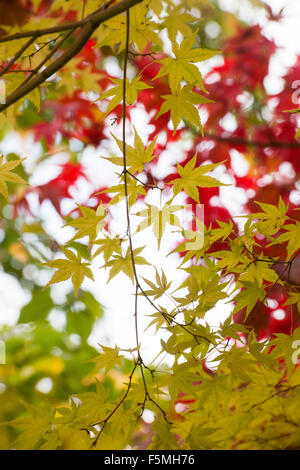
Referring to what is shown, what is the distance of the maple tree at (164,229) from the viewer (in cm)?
69

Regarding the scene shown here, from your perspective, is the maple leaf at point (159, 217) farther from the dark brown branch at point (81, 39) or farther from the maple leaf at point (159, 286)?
the dark brown branch at point (81, 39)

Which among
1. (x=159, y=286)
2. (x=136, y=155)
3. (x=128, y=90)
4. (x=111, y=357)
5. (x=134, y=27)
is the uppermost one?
(x=134, y=27)

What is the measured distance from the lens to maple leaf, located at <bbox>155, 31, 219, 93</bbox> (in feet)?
2.19

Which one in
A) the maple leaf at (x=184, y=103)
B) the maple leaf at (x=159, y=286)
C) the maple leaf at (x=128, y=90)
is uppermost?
the maple leaf at (x=128, y=90)

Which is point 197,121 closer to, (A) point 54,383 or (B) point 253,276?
(B) point 253,276

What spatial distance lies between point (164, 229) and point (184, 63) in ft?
0.87

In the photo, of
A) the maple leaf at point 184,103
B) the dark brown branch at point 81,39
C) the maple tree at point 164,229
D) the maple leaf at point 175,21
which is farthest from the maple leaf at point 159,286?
the maple leaf at point 175,21

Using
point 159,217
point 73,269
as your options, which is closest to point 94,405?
point 73,269

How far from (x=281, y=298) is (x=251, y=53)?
1.05 m

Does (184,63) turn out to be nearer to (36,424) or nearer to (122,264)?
(122,264)

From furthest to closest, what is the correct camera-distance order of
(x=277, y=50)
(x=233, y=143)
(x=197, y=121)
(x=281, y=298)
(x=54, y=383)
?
(x=54, y=383)
(x=277, y=50)
(x=233, y=143)
(x=281, y=298)
(x=197, y=121)

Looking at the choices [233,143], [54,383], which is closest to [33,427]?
[233,143]

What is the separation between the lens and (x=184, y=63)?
0.68 metres
